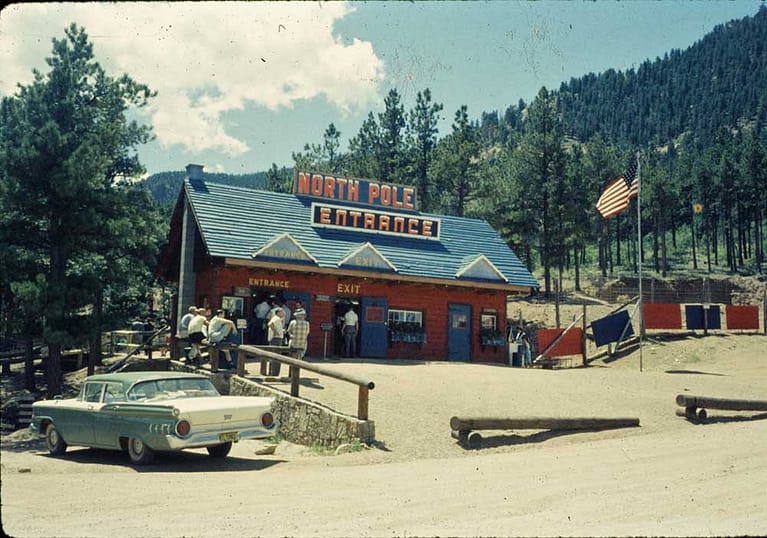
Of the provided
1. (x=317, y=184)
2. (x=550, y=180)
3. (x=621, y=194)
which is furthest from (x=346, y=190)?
(x=550, y=180)

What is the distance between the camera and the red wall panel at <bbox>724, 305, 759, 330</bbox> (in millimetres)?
29594

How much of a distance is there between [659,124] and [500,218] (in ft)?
478

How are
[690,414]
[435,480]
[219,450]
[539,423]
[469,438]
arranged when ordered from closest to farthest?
[435,480] → [219,450] → [469,438] → [539,423] → [690,414]

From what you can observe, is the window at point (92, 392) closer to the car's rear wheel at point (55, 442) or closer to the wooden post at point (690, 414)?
the car's rear wheel at point (55, 442)

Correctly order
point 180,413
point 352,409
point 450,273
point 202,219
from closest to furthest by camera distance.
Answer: point 180,413, point 352,409, point 202,219, point 450,273

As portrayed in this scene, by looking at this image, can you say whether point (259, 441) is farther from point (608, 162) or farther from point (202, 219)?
point (608, 162)

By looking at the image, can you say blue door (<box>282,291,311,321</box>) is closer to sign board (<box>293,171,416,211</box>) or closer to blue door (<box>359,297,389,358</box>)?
blue door (<box>359,297,389,358</box>)

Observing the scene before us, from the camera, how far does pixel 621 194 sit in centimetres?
2588

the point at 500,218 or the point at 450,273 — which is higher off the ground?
the point at 500,218

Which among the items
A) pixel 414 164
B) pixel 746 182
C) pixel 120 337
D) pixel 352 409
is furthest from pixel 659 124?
pixel 352 409

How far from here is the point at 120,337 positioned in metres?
37.4

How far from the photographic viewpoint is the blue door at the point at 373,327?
25370mm

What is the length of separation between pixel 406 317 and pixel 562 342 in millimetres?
6495

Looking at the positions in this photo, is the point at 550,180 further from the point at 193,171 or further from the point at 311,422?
the point at 311,422
